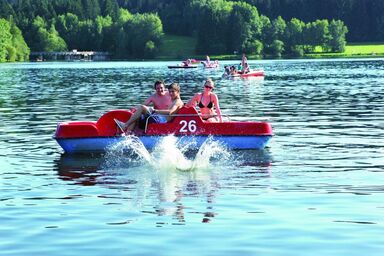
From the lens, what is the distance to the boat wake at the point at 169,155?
18625mm

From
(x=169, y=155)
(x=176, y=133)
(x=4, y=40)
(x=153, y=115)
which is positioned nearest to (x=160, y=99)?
(x=153, y=115)

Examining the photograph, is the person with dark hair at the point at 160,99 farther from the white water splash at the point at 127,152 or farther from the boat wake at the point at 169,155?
the white water splash at the point at 127,152

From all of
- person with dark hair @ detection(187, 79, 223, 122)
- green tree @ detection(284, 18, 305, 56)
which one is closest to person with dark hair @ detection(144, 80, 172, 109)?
person with dark hair @ detection(187, 79, 223, 122)

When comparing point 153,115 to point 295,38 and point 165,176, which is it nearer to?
point 165,176

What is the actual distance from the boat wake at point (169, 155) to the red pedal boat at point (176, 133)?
0.14 meters

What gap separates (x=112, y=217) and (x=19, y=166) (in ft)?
21.0

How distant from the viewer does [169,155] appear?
18938 millimetres

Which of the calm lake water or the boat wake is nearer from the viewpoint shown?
the calm lake water

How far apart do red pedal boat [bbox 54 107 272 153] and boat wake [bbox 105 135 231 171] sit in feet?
0.45

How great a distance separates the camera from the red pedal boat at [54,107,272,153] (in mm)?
20688

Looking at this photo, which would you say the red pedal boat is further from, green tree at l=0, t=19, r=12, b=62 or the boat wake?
green tree at l=0, t=19, r=12, b=62

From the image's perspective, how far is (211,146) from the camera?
67.8 feet

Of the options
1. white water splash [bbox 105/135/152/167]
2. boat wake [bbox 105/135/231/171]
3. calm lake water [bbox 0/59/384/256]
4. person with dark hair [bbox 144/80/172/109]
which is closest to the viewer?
calm lake water [bbox 0/59/384/256]

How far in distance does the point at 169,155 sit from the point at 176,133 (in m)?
1.86
